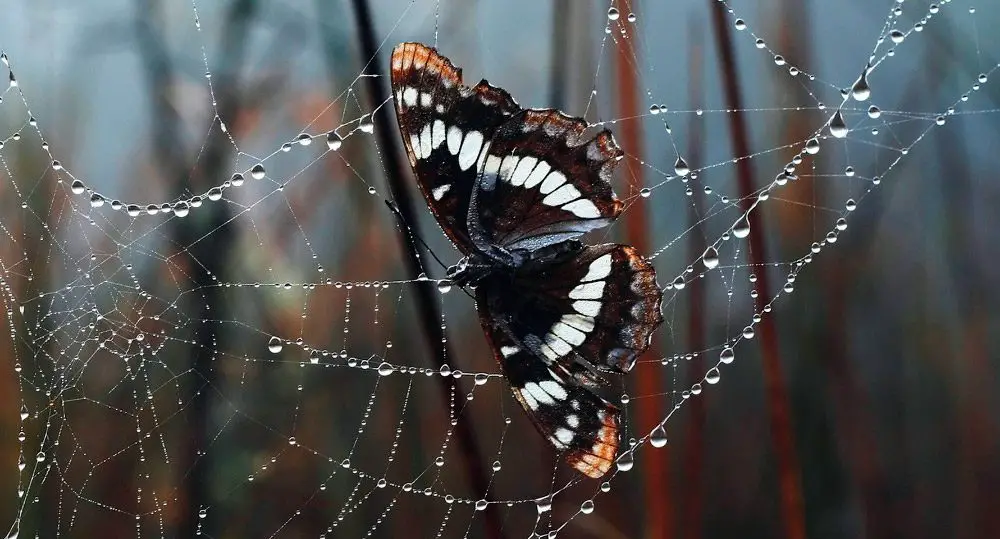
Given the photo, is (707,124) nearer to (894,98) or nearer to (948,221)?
(894,98)

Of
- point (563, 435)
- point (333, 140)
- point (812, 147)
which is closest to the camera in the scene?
point (563, 435)

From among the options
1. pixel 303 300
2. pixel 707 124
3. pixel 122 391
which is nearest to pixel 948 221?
pixel 707 124

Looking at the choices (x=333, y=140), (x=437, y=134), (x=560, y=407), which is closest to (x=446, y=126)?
(x=437, y=134)

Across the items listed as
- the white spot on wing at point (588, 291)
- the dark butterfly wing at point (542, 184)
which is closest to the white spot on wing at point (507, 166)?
the dark butterfly wing at point (542, 184)

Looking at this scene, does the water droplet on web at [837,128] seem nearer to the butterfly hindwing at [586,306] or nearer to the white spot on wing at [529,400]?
the butterfly hindwing at [586,306]

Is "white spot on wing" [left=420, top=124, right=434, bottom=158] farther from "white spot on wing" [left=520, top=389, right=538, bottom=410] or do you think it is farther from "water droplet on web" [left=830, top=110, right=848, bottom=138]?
"water droplet on web" [left=830, top=110, right=848, bottom=138]

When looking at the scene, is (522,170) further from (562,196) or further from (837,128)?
(837,128)
